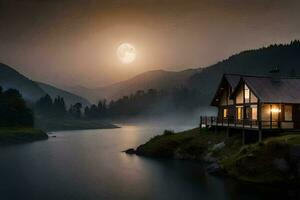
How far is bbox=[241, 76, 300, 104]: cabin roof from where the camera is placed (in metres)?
51.3

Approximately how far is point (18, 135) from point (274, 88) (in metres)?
90.4

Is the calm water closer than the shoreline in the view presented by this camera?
Yes

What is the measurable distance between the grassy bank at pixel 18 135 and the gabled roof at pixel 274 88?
81.7 m

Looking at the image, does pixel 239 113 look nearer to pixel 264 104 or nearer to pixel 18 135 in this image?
pixel 264 104

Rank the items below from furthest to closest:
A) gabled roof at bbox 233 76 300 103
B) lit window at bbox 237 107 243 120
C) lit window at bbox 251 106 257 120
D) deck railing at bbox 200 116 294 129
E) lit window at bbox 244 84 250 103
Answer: lit window at bbox 237 107 243 120, lit window at bbox 244 84 250 103, lit window at bbox 251 106 257 120, gabled roof at bbox 233 76 300 103, deck railing at bbox 200 116 294 129

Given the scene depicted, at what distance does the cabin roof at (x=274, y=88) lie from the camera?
168ft

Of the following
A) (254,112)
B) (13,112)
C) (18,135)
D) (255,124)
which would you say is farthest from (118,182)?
(13,112)

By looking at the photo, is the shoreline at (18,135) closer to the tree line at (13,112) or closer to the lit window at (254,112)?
the tree line at (13,112)

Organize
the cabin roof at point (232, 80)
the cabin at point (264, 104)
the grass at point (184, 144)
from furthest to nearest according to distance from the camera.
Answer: the cabin roof at point (232, 80), the grass at point (184, 144), the cabin at point (264, 104)

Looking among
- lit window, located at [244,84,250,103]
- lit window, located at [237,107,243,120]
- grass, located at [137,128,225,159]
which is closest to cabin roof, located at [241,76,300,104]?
lit window, located at [244,84,250,103]

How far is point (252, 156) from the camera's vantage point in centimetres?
3934

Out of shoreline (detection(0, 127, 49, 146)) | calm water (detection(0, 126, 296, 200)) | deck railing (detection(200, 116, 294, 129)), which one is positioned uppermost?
deck railing (detection(200, 116, 294, 129))

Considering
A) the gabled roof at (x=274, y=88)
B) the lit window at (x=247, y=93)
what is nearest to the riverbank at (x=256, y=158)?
the lit window at (x=247, y=93)

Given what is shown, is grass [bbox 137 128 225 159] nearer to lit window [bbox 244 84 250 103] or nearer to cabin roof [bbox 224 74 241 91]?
lit window [bbox 244 84 250 103]
